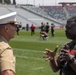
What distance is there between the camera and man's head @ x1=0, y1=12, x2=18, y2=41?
3.64 metres

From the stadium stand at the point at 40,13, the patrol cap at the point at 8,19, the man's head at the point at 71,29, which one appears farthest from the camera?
the stadium stand at the point at 40,13

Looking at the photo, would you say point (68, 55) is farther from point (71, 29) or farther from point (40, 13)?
point (40, 13)

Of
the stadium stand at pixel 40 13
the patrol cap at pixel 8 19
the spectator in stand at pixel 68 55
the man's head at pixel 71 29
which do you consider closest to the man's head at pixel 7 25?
the patrol cap at pixel 8 19

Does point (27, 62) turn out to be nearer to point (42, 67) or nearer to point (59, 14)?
point (42, 67)

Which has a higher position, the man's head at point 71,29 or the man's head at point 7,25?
the man's head at point 7,25

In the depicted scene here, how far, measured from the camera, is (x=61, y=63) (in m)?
4.71

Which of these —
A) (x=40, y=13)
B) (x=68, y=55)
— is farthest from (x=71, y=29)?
(x=40, y=13)

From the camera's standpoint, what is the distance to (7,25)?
12.1 ft

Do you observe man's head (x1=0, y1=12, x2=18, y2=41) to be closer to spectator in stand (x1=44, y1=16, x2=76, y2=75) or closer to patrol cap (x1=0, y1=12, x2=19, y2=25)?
patrol cap (x1=0, y1=12, x2=19, y2=25)

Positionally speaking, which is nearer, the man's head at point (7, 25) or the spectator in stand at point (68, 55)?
the man's head at point (7, 25)

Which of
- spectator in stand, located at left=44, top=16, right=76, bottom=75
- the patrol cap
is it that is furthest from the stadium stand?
the patrol cap

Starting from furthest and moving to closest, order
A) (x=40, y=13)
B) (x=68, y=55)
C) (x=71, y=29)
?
(x=40, y=13), (x=71, y=29), (x=68, y=55)

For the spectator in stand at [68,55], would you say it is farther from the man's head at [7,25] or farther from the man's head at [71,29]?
the man's head at [7,25]

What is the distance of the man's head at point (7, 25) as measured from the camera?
3.64 metres
